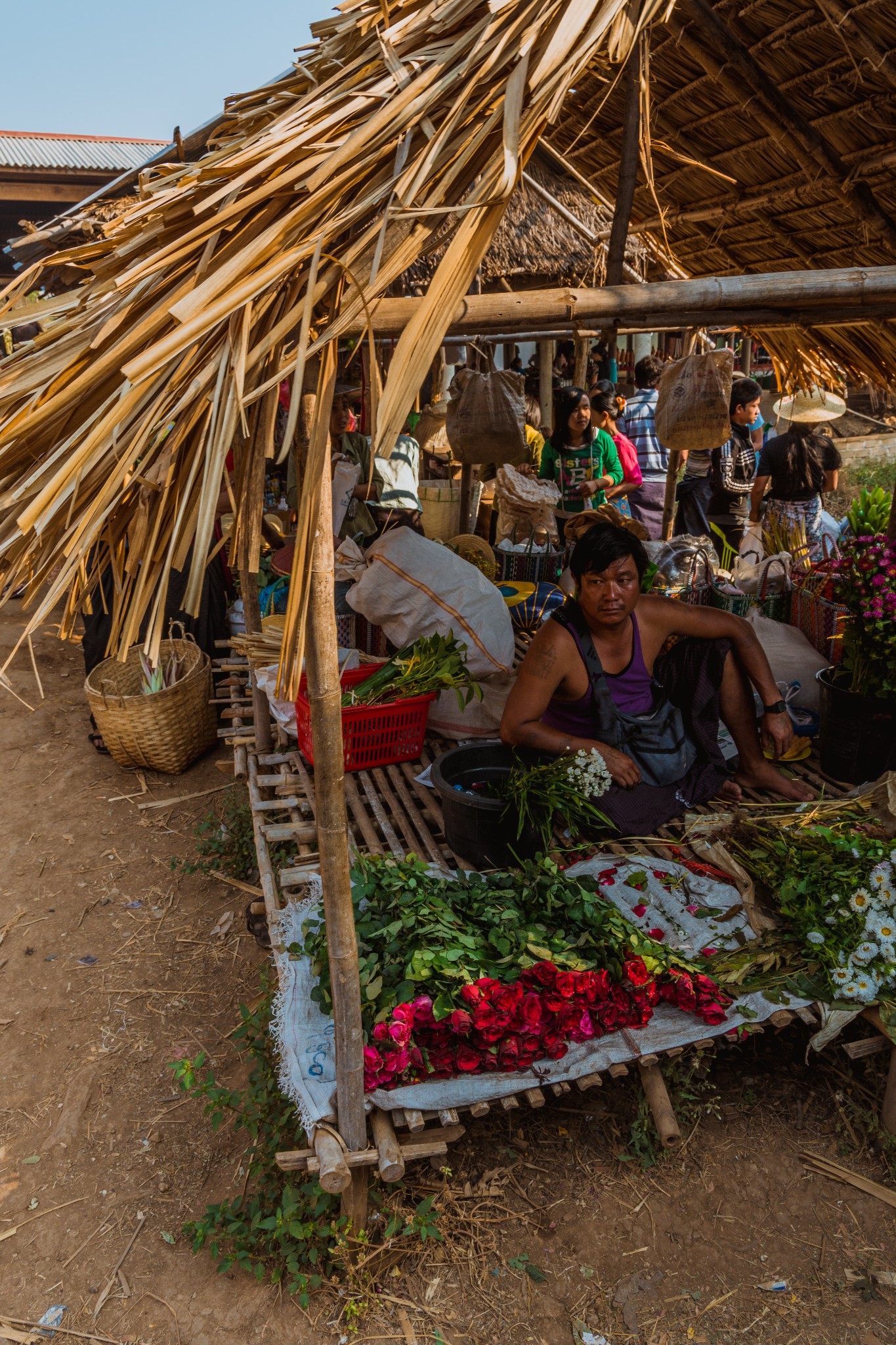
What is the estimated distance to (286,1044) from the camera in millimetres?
2275

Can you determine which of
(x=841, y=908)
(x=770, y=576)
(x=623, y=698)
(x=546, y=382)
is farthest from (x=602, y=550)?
(x=546, y=382)

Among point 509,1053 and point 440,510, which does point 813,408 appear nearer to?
point 440,510

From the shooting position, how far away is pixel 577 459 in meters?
6.31

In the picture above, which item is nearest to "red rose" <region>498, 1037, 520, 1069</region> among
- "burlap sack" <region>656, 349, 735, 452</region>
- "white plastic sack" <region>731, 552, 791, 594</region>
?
"white plastic sack" <region>731, 552, 791, 594</region>

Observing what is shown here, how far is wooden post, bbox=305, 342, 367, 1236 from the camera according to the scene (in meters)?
1.77

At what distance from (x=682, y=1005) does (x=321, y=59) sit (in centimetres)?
246

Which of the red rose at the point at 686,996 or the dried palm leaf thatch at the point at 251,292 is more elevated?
the dried palm leaf thatch at the point at 251,292

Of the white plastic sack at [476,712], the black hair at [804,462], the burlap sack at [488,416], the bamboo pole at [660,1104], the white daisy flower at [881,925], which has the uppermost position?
the burlap sack at [488,416]

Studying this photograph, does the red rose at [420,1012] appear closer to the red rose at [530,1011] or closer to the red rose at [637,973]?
the red rose at [530,1011]

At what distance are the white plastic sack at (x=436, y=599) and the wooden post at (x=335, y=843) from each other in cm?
209

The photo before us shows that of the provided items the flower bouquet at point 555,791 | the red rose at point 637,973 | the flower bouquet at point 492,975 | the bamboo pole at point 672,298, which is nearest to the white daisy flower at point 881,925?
the flower bouquet at point 492,975

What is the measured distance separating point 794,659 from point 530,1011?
269cm

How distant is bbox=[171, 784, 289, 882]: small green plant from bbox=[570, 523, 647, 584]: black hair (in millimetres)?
2008

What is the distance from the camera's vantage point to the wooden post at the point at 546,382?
33.4 feet
